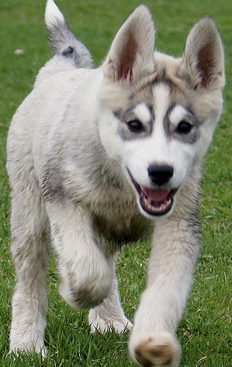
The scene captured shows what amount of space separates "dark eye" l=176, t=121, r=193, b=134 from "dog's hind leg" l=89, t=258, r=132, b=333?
146 cm

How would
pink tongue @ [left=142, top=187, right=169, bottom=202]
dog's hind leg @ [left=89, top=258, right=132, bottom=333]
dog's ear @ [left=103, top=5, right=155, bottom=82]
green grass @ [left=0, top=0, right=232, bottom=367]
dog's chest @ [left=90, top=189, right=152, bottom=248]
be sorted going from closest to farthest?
pink tongue @ [left=142, top=187, right=169, bottom=202] → dog's ear @ [left=103, top=5, right=155, bottom=82] → dog's chest @ [left=90, top=189, right=152, bottom=248] → green grass @ [left=0, top=0, right=232, bottom=367] → dog's hind leg @ [left=89, top=258, right=132, bottom=333]

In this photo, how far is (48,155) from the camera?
4.38 m

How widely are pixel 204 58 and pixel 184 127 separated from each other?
45 centimetres

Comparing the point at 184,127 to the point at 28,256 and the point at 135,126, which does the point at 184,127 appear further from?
the point at 28,256

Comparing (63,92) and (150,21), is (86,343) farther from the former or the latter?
(150,21)

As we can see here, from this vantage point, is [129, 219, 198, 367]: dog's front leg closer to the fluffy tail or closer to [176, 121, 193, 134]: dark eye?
[176, 121, 193, 134]: dark eye

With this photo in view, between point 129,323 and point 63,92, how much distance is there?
138cm

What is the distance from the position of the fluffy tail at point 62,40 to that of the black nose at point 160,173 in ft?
6.74

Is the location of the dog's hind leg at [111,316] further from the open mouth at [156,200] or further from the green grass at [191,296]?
the open mouth at [156,200]

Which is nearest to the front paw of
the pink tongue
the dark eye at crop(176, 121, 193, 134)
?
the pink tongue

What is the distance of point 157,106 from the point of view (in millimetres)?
3781

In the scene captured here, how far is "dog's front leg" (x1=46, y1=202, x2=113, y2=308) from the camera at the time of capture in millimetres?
3977

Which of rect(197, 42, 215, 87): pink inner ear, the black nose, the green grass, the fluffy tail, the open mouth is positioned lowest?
the green grass

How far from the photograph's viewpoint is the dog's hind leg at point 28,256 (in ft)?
15.6
